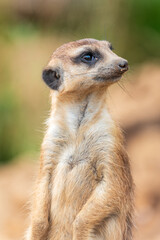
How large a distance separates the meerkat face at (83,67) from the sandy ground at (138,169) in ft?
6.17

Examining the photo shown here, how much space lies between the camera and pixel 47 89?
9.53 meters

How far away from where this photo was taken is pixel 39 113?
10312 mm

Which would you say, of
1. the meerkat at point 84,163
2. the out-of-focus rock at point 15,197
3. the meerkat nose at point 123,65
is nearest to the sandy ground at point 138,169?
the out-of-focus rock at point 15,197

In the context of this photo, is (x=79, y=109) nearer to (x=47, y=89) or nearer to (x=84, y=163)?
(x=84, y=163)

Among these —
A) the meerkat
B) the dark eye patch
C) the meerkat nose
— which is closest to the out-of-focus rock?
the meerkat

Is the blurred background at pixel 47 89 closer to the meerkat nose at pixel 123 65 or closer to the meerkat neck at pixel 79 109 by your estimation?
the meerkat neck at pixel 79 109

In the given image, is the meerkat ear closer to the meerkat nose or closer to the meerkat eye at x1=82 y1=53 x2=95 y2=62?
the meerkat eye at x1=82 y1=53 x2=95 y2=62

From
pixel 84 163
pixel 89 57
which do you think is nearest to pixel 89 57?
pixel 89 57

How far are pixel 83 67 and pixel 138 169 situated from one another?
12.4 ft

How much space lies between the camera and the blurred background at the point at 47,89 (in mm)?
7070

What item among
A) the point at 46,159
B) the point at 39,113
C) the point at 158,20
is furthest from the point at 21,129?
the point at 46,159

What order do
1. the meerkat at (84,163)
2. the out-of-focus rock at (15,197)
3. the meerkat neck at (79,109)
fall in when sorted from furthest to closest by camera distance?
the out-of-focus rock at (15,197), the meerkat neck at (79,109), the meerkat at (84,163)

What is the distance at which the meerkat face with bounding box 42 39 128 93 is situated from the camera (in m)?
3.30

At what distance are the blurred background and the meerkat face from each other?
3.23 metres
